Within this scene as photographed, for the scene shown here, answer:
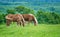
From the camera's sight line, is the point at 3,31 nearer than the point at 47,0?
Yes

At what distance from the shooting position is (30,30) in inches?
97.0

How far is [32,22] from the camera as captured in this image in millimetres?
2578

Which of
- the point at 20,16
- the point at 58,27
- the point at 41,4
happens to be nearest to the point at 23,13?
the point at 20,16

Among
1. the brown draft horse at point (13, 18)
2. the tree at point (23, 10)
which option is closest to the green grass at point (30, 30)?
the brown draft horse at point (13, 18)

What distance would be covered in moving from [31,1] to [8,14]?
372mm

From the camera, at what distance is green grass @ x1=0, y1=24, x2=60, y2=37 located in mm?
2396

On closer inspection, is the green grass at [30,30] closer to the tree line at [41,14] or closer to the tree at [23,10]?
the tree line at [41,14]

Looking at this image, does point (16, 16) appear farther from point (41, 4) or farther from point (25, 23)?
point (41, 4)

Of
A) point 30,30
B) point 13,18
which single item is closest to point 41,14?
point 30,30

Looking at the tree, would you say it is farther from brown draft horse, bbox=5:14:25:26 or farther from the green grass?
the green grass

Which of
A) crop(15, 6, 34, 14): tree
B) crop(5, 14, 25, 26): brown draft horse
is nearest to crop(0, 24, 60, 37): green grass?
crop(5, 14, 25, 26): brown draft horse

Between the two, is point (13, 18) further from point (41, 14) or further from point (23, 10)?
point (41, 14)

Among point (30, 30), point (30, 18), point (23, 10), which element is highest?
point (23, 10)

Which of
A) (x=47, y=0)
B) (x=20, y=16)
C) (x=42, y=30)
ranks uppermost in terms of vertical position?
(x=47, y=0)
